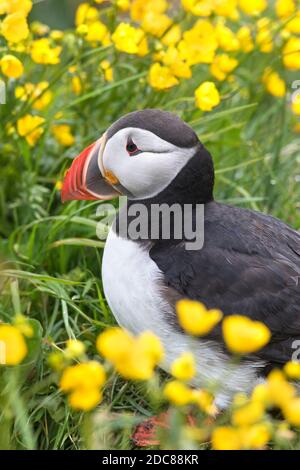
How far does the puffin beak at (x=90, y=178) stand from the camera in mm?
3033

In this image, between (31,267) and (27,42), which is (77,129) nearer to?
(27,42)

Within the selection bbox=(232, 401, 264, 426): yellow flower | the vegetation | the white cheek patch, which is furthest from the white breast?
bbox=(232, 401, 264, 426): yellow flower

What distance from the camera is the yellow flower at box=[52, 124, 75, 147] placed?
3.90 meters

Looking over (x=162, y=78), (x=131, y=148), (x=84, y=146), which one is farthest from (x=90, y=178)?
(x=84, y=146)

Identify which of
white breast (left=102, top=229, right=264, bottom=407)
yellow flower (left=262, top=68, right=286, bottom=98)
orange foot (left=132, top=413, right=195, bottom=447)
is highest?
yellow flower (left=262, top=68, right=286, bottom=98)

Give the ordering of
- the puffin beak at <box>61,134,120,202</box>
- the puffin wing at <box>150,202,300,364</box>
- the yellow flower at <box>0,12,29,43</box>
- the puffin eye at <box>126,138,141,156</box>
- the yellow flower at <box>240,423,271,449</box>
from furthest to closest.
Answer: the yellow flower at <box>0,12,29,43</box>, the puffin beak at <box>61,134,120,202</box>, the puffin eye at <box>126,138,141,156</box>, the puffin wing at <box>150,202,300,364</box>, the yellow flower at <box>240,423,271,449</box>

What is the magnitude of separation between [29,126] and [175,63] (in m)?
0.65

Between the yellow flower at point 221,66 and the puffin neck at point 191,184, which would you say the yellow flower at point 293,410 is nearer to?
the puffin neck at point 191,184

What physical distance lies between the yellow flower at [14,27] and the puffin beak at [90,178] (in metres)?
0.53

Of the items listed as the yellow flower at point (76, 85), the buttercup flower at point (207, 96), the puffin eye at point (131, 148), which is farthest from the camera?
the yellow flower at point (76, 85)

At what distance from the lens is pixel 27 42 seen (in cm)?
356

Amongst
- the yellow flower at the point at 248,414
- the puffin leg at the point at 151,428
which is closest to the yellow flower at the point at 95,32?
the puffin leg at the point at 151,428

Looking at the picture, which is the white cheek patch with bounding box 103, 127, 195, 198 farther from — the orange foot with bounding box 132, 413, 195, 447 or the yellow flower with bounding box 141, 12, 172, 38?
the yellow flower with bounding box 141, 12, 172, 38

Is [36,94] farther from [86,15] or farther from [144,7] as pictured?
[144,7]
